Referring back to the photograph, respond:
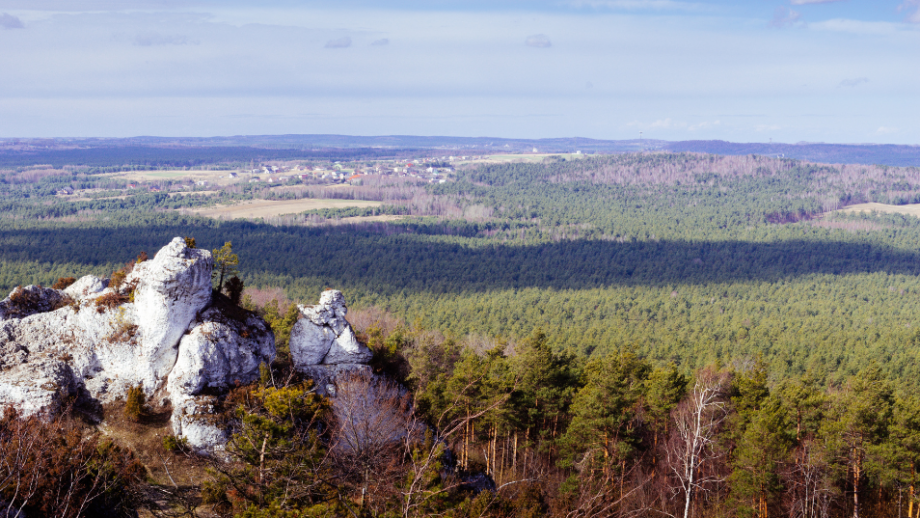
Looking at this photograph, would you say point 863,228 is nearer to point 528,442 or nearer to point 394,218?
point 394,218

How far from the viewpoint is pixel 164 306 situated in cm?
2616

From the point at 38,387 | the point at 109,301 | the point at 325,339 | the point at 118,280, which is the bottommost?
the point at 38,387

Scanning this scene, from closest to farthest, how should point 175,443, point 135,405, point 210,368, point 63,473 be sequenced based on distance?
point 63,473, point 175,443, point 135,405, point 210,368

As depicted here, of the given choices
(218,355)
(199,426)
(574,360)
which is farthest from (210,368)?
(574,360)

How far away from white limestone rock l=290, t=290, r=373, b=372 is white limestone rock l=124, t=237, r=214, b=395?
5280 mm

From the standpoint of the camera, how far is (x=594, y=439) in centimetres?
3100

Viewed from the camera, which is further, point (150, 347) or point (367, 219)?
point (367, 219)

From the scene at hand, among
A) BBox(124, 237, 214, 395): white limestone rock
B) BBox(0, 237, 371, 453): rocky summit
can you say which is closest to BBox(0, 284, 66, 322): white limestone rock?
BBox(0, 237, 371, 453): rocky summit

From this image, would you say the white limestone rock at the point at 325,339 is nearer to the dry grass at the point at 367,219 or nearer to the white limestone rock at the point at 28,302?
the white limestone rock at the point at 28,302

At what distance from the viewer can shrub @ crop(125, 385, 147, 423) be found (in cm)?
2520

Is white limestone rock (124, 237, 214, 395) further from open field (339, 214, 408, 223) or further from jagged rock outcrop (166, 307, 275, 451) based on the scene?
open field (339, 214, 408, 223)

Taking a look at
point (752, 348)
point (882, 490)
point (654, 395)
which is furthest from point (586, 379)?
point (752, 348)

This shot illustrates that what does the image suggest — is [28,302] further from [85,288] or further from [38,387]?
[38,387]

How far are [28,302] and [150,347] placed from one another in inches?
332
